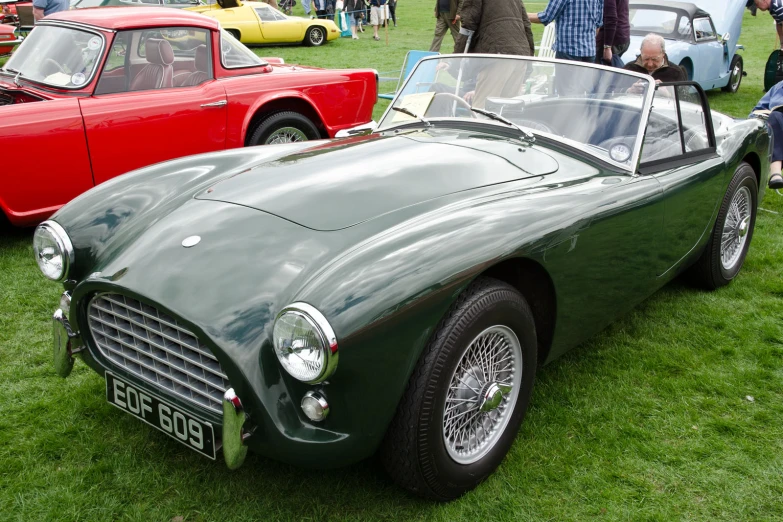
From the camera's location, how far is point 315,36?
1688 centimetres

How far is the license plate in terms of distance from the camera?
7.39 feet

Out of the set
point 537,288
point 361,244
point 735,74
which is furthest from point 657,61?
point 735,74

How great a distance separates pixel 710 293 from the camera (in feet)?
14.4

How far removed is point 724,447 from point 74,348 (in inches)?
103

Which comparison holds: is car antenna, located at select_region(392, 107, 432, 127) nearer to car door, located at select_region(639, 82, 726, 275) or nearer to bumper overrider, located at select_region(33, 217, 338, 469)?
car door, located at select_region(639, 82, 726, 275)

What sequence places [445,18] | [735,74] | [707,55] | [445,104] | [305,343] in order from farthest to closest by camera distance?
[735,74], [707,55], [445,18], [445,104], [305,343]

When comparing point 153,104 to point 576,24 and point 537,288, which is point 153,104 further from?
point 576,24

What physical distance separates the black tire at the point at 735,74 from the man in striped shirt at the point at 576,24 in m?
5.50

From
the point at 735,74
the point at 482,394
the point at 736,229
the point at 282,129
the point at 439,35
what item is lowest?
the point at 735,74

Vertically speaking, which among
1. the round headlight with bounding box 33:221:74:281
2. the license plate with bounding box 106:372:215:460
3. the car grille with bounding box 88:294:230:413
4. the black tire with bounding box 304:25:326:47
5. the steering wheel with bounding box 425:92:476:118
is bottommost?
the black tire with bounding box 304:25:326:47

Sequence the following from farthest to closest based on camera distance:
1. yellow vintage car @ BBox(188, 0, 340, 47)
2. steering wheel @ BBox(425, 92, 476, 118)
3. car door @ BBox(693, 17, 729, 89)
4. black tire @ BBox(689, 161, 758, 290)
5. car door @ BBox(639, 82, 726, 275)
Result: yellow vintage car @ BBox(188, 0, 340, 47) < car door @ BBox(693, 17, 729, 89) < black tire @ BBox(689, 161, 758, 290) < steering wheel @ BBox(425, 92, 476, 118) < car door @ BBox(639, 82, 726, 275)

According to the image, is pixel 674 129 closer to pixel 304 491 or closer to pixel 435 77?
pixel 435 77

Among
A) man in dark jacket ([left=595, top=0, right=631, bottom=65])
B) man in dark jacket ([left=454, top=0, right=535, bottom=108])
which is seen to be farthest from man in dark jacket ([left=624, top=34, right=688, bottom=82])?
man in dark jacket ([left=595, top=0, right=631, bottom=65])

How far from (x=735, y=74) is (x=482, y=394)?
11.0m
